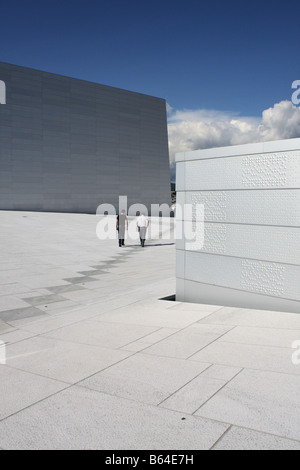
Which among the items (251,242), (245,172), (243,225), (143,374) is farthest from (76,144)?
(143,374)

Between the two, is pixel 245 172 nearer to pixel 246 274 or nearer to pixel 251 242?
pixel 251 242

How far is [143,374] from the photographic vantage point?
3936 mm

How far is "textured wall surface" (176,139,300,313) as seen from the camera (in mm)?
6148

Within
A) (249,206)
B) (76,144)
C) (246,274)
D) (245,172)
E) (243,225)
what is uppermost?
(76,144)

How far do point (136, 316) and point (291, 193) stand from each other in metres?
3.40

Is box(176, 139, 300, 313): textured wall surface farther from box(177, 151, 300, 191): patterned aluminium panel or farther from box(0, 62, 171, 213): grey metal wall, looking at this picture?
box(0, 62, 171, 213): grey metal wall

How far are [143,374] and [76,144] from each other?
124 feet

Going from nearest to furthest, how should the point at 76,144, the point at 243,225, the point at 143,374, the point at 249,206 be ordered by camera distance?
the point at 143,374 < the point at 249,206 < the point at 243,225 < the point at 76,144

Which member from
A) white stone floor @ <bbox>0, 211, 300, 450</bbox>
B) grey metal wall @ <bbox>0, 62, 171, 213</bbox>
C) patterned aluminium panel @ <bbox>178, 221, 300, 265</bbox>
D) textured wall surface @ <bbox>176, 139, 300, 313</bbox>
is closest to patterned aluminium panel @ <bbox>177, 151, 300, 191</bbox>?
textured wall surface @ <bbox>176, 139, 300, 313</bbox>

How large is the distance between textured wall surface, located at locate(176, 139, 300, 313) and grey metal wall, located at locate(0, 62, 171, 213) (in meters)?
30.9

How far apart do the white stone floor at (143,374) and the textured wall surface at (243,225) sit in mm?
Answer: 478

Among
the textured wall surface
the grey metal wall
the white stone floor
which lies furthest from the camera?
the grey metal wall

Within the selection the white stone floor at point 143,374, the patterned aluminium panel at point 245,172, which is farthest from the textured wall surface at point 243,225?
the white stone floor at point 143,374
